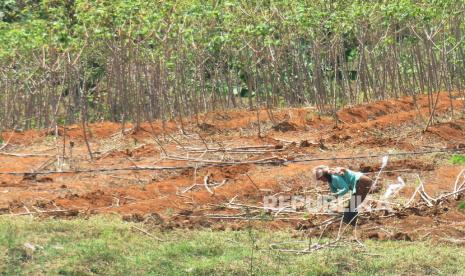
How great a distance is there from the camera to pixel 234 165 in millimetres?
11289

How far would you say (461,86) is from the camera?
57.0 ft

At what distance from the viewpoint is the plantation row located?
13641 millimetres

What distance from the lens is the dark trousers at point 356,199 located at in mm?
8523

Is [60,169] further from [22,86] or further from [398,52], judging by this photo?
[398,52]

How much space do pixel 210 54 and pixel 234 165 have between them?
6238 millimetres

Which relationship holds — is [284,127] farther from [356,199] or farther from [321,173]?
[321,173]

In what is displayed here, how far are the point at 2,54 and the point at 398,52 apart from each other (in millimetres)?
7012

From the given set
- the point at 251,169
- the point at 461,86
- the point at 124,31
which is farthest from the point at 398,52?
the point at 251,169

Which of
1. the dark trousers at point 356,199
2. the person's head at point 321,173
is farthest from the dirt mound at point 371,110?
the person's head at point 321,173

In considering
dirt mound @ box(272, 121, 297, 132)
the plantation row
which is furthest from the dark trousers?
dirt mound @ box(272, 121, 297, 132)

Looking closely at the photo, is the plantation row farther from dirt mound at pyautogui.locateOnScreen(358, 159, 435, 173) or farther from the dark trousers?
the dark trousers

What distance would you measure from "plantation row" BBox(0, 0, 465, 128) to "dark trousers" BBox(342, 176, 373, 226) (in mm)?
4951

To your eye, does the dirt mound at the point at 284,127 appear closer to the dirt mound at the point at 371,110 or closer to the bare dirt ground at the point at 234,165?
the bare dirt ground at the point at 234,165

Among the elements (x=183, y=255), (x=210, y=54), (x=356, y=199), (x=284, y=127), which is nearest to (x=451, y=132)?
(x=284, y=127)
